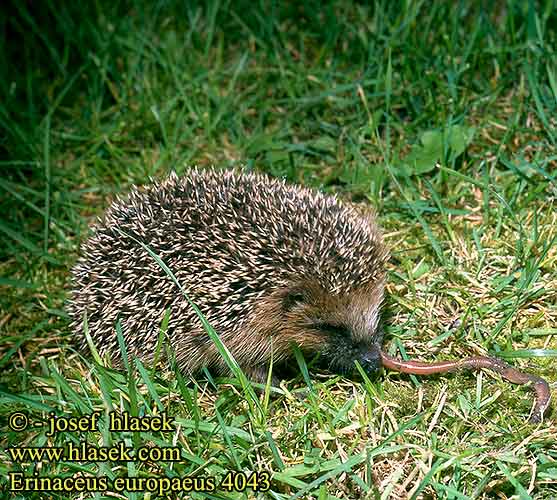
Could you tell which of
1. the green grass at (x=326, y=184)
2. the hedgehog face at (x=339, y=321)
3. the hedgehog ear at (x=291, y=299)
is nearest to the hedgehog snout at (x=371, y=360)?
the hedgehog face at (x=339, y=321)

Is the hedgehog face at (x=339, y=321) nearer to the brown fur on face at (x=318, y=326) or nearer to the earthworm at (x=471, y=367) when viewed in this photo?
the brown fur on face at (x=318, y=326)

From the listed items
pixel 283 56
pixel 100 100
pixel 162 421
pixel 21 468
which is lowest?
pixel 21 468

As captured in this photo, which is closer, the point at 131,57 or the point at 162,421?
the point at 162,421

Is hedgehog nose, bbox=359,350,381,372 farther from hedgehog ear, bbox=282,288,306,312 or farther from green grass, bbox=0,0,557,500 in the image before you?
hedgehog ear, bbox=282,288,306,312

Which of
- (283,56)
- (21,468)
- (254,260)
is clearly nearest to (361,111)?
(283,56)

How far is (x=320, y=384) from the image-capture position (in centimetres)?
429

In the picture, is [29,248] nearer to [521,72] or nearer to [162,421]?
[162,421]

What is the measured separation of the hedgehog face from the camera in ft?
14.1

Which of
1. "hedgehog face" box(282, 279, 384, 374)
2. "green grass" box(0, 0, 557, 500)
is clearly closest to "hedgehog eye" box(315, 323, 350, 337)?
"hedgehog face" box(282, 279, 384, 374)

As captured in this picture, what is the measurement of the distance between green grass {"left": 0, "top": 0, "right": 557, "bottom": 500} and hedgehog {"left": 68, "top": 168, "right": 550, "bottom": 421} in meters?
0.20

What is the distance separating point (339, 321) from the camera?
4.36m

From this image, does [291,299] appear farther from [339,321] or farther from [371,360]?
[371,360]

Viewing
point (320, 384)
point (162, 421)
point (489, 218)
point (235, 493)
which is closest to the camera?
point (235, 493)

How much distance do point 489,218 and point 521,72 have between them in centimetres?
145
